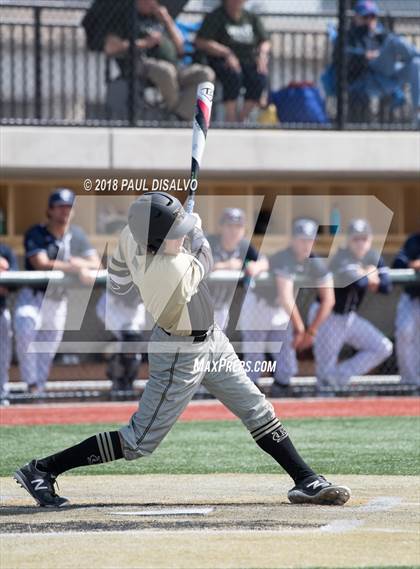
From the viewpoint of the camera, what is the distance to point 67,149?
44.5 feet

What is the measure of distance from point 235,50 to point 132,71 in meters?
1.26

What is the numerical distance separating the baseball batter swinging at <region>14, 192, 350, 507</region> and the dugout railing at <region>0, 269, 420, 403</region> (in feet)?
16.8

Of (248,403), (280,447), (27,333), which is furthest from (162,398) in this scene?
(27,333)

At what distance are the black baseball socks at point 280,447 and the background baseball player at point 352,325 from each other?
566 cm

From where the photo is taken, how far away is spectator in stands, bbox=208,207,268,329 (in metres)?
11.8

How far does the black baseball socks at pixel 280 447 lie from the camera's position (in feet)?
20.7

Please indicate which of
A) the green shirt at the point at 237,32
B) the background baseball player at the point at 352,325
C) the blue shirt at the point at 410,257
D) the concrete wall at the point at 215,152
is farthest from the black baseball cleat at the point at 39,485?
the green shirt at the point at 237,32

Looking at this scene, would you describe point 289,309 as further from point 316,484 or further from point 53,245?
point 316,484

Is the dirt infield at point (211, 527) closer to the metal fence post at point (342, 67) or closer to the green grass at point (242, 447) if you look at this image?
the green grass at point (242, 447)

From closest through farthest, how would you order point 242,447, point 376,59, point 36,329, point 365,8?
point 242,447, point 36,329, point 365,8, point 376,59

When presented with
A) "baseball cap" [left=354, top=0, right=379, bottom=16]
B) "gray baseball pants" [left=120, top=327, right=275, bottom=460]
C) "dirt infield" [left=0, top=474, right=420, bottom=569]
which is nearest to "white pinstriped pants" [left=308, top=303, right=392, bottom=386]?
"baseball cap" [left=354, top=0, right=379, bottom=16]

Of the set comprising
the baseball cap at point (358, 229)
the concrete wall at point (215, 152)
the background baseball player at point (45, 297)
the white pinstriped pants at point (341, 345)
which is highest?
the concrete wall at point (215, 152)

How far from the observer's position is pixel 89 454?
622 centimetres

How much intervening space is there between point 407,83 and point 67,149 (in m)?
4.07
